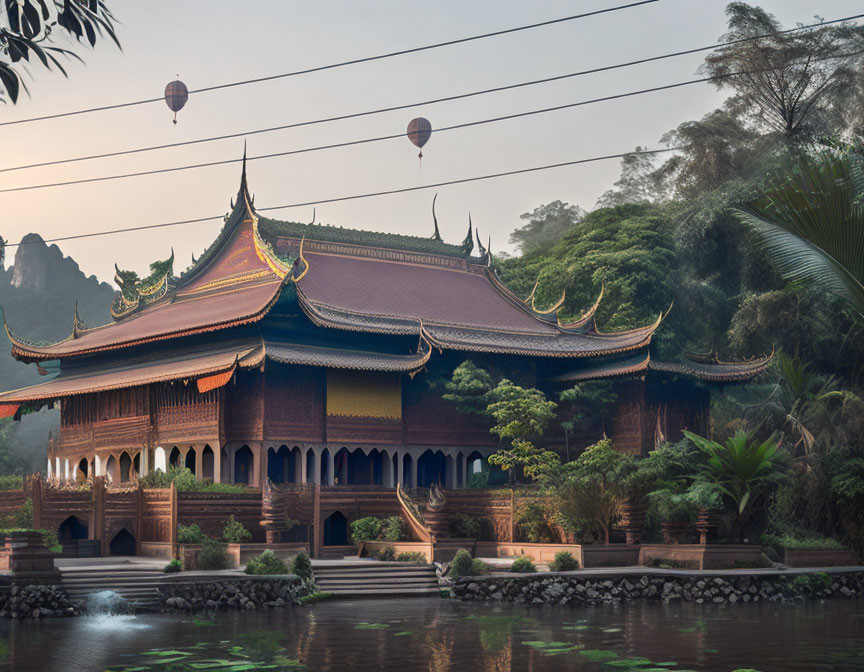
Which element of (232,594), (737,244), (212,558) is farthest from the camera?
(737,244)

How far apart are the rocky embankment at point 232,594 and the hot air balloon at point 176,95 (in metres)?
20.3

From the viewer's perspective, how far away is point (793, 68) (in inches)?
1781

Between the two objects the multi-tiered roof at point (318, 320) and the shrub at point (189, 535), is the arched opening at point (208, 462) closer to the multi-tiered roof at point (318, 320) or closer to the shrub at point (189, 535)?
the multi-tiered roof at point (318, 320)

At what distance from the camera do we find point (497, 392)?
3403 cm

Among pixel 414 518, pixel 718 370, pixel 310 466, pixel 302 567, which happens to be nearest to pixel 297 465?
pixel 310 466

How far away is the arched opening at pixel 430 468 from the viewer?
3738cm

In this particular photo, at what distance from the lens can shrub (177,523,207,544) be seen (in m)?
27.4

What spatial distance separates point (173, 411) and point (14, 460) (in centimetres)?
3801

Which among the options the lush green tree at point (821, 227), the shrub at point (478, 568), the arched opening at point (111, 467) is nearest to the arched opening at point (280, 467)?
the arched opening at point (111, 467)

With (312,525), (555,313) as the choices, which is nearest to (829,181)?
(312,525)

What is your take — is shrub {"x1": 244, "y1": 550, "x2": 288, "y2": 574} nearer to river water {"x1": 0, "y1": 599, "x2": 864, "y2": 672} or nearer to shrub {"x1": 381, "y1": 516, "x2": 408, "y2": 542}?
river water {"x1": 0, "y1": 599, "x2": 864, "y2": 672}

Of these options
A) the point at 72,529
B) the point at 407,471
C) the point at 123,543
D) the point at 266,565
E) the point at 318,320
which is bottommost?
the point at 266,565

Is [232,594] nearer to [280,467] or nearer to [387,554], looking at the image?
[387,554]

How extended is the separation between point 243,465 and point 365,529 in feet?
19.2
